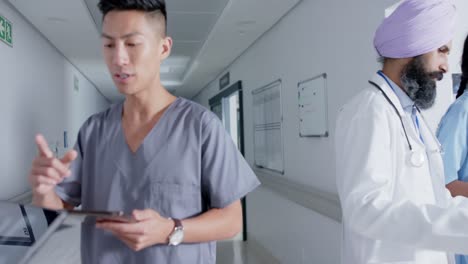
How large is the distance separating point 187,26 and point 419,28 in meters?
3.61

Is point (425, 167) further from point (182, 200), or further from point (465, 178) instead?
point (182, 200)

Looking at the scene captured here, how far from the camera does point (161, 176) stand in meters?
1.13

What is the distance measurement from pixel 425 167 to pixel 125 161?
3.08 feet

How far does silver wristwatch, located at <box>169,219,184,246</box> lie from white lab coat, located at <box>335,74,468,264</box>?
520 millimetres

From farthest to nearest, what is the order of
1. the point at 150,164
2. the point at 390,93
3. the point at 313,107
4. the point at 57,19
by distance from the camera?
the point at 57,19 → the point at 313,107 → the point at 390,93 → the point at 150,164

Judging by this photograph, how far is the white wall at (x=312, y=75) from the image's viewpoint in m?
2.69

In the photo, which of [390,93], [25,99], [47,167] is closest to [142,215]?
[47,167]

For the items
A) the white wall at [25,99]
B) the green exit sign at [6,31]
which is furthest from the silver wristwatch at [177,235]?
the green exit sign at [6,31]

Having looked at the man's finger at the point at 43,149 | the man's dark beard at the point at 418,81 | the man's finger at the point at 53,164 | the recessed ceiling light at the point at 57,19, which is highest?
the recessed ceiling light at the point at 57,19

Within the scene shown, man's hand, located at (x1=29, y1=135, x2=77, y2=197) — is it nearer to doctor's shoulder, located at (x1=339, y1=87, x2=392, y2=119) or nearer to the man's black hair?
the man's black hair

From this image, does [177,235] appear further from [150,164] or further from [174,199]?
[150,164]

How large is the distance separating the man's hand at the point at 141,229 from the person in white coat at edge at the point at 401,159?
586 mm

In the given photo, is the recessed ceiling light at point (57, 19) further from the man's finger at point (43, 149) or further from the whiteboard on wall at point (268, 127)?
the man's finger at point (43, 149)

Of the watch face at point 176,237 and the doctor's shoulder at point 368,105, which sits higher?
the doctor's shoulder at point 368,105
